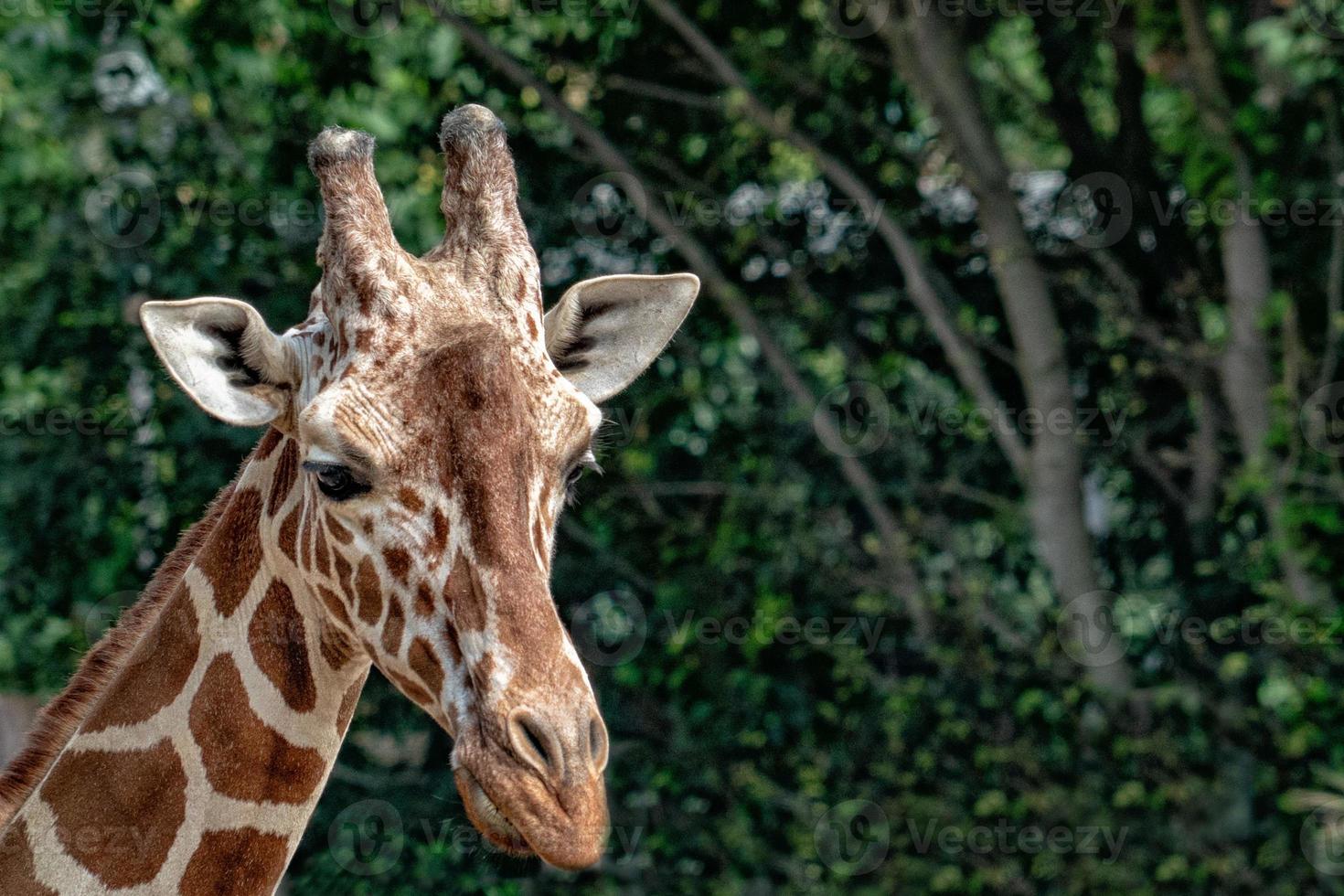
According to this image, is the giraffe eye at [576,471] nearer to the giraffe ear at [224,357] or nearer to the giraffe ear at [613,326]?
the giraffe ear at [613,326]

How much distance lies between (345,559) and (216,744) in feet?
1.34

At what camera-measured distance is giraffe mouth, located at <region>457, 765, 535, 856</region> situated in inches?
72.5

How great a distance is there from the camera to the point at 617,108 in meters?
6.70

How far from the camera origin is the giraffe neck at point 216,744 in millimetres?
2281

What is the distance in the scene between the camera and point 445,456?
205 centimetres

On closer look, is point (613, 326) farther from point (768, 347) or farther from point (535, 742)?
point (768, 347)

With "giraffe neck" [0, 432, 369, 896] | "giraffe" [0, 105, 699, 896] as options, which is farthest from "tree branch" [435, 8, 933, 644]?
"giraffe neck" [0, 432, 369, 896]

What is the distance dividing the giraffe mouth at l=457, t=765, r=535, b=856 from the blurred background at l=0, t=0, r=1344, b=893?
4456 mm

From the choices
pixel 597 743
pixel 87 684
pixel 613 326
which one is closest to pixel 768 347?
pixel 613 326

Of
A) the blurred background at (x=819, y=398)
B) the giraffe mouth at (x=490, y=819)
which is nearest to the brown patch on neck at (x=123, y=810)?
the giraffe mouth at (x=490, y=819)

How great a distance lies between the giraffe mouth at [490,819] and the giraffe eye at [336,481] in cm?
45

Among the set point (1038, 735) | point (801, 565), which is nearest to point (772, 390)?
point (801, 565)

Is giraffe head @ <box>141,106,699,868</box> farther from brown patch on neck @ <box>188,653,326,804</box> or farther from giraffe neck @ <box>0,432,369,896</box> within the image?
brown patch on neck @ <box>188,653,326,804</box>

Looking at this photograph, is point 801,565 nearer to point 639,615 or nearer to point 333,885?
point 639,615
